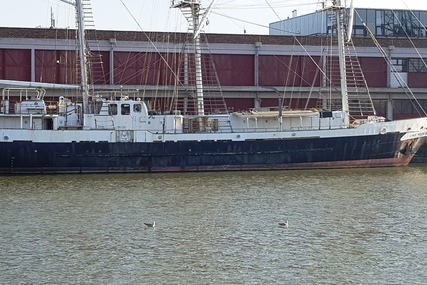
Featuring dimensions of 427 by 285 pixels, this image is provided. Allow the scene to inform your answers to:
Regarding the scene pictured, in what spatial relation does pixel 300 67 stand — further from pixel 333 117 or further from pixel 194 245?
pixel 194 245

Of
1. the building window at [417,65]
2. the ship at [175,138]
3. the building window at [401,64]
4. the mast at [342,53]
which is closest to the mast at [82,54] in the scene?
the ship at [175,138]

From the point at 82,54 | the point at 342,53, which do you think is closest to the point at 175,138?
the point at 82,54

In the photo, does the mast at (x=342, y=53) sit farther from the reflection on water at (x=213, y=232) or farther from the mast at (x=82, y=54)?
the mast at (x=82, y=54)

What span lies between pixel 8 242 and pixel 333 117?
28366mm

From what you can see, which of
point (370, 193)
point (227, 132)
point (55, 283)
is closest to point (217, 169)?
point (227, 132)

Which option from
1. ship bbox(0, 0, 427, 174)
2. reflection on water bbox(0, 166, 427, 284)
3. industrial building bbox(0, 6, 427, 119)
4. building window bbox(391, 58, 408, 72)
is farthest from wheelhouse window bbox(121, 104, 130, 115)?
building window bbox(391, 58, 408, 72)

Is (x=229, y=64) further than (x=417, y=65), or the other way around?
(x=417, y=65)

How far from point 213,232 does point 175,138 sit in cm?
2054

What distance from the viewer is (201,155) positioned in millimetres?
48844

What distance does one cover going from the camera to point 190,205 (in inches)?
1362

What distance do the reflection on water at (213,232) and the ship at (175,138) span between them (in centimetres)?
412

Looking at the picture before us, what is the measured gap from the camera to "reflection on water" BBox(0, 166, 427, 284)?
2336cm

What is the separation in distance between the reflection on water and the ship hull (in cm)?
389

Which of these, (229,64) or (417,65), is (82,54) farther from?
(417,65)
